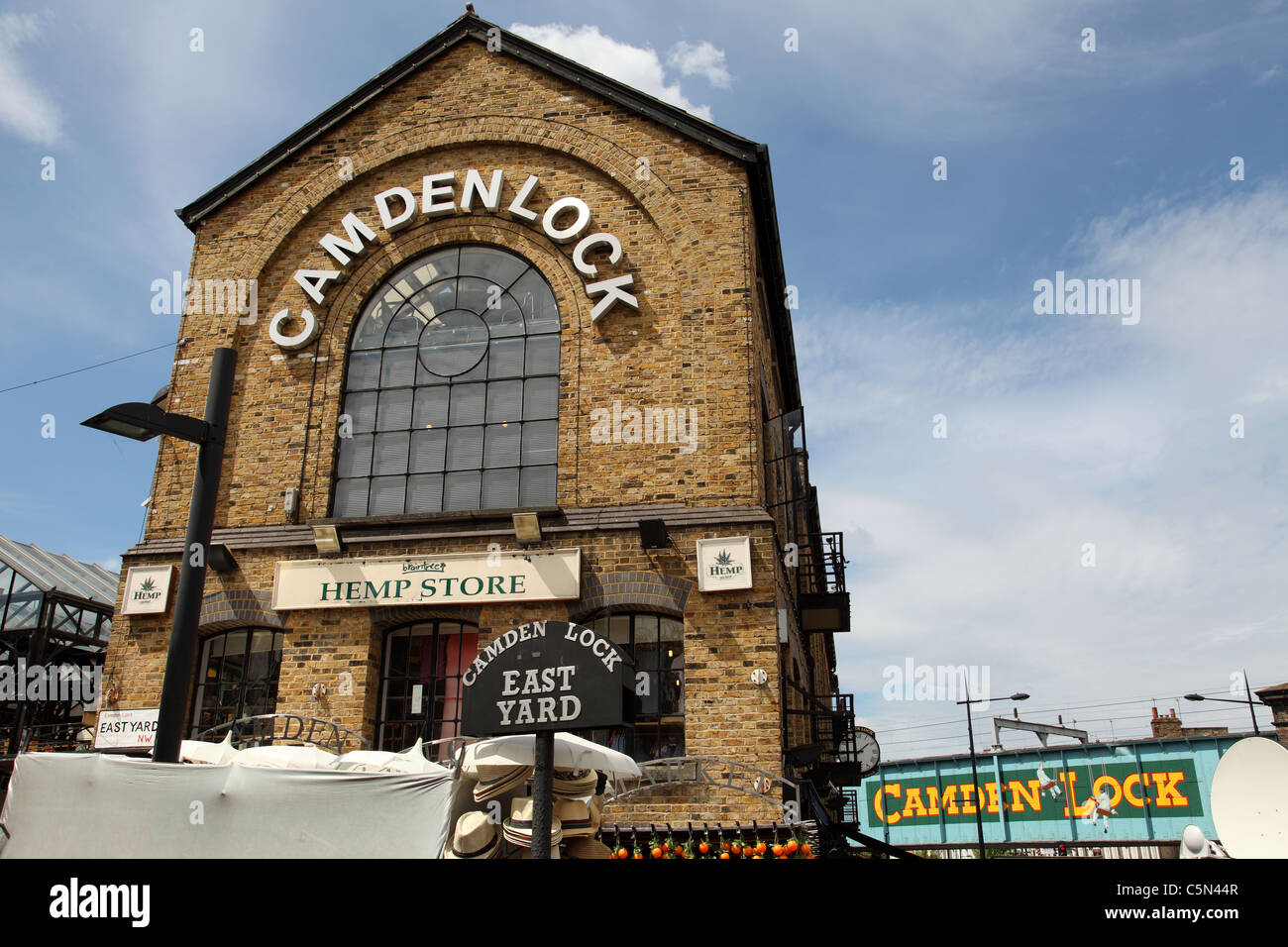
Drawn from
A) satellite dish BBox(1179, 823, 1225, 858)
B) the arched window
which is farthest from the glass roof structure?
satellite dish BBox(1179, 823, 1225, 858)

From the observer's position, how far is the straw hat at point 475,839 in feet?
25.9

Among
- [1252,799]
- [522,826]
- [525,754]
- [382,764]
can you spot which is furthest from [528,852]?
[1252,799]

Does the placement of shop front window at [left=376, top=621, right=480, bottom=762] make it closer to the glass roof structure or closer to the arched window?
the arched window

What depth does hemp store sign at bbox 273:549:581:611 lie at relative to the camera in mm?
12945

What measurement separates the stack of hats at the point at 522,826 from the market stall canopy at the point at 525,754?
1.18 feet

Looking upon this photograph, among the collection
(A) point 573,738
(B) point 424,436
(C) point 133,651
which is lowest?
(A) point 573,738

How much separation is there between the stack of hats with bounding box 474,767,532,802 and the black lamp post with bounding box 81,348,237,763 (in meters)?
2.48

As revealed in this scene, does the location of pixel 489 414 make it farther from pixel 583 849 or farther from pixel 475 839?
pixel 475 839

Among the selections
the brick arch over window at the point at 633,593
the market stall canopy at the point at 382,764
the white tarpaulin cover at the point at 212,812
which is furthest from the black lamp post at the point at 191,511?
the brick arch over window at the point at 633,593

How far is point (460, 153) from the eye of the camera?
15758mm

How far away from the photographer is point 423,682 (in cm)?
1326
